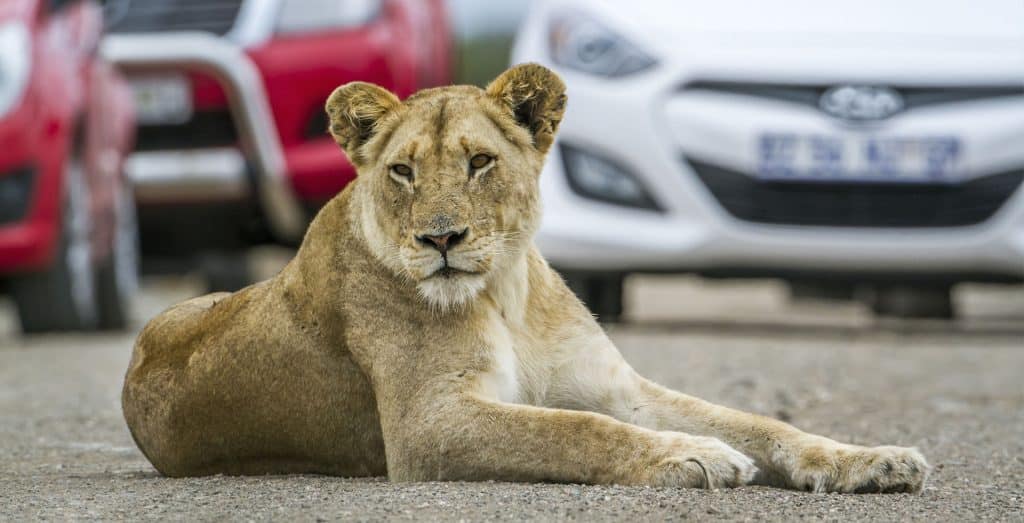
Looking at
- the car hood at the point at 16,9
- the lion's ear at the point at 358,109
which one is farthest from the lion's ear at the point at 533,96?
the car hood at the point at 16,9

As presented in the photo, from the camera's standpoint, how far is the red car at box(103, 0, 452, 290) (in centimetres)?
870

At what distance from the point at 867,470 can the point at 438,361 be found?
84 centimetres

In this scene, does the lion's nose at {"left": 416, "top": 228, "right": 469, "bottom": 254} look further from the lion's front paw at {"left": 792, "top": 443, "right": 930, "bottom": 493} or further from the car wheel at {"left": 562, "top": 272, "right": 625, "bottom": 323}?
the car wheel at {"left": 562, "top": 272, "right": 625, "bottom": 323}

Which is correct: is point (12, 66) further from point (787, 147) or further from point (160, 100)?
point (787, 147)

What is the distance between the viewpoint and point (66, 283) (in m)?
8.23

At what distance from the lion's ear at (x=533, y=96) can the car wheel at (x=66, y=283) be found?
4.22 meters

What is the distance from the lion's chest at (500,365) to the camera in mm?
4055

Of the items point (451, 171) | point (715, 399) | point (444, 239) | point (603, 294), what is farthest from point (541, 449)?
point (603, 294)

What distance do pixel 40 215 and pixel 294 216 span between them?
136cm

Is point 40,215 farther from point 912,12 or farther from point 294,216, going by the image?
point 912,12

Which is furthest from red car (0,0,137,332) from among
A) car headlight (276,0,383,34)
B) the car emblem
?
the car emblem

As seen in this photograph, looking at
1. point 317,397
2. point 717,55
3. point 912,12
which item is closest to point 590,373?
point 317,397

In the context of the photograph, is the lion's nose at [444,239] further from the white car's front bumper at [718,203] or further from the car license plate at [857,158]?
the car license plate at [857,158]

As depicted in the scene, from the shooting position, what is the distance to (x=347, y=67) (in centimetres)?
866
